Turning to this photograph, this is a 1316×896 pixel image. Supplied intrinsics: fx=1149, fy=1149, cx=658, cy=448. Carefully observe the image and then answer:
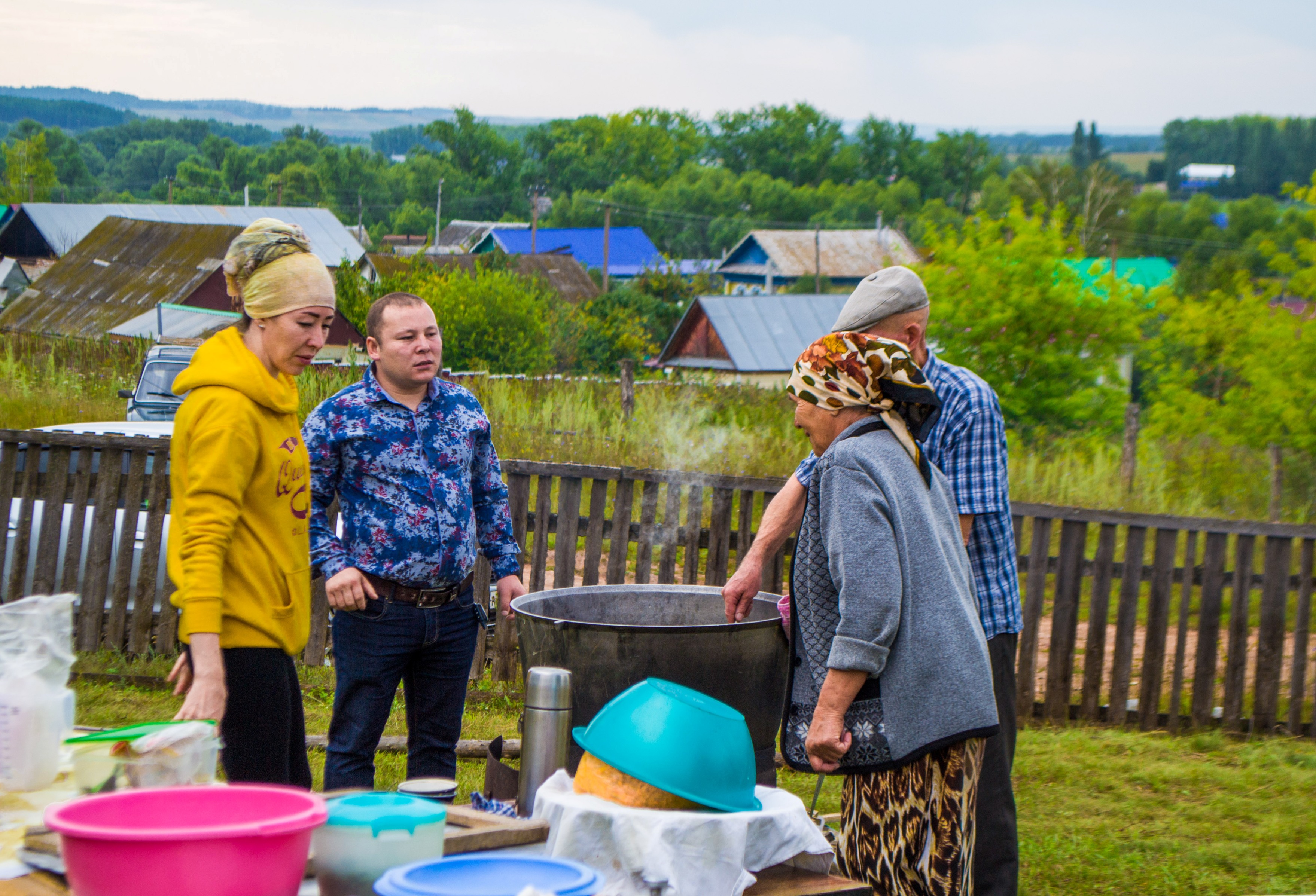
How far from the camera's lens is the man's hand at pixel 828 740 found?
7.80ft

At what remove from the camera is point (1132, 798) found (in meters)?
4.84

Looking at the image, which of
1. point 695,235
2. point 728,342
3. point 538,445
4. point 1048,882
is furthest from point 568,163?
point 1048,882

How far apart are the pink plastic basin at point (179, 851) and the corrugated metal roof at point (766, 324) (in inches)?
1540

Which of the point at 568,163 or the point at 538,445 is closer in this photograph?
the point at 538,445

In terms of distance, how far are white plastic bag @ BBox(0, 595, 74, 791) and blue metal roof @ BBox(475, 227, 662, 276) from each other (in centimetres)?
7245

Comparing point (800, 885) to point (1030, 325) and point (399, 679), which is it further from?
point (1030, 325)

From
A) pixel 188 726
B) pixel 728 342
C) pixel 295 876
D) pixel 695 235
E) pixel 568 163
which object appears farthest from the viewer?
pixel 568 163

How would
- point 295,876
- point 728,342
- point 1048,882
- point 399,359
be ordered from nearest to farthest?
point 295,876 < point 399,359 < point 1048,882 < point 728,342

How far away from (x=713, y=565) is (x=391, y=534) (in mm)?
2951

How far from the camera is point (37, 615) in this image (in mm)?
2180

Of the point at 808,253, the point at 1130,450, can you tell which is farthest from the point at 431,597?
the point at 808,253

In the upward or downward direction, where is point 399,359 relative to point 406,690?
upward

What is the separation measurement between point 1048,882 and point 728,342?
3778 cm

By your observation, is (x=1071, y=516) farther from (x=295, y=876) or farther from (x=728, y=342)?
(x=728, y=342)
